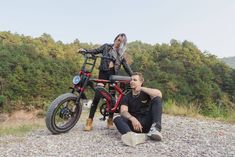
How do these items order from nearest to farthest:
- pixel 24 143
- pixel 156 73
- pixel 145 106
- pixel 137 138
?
pixel 137 138
pixel 24 143
pixel 145 106
pixel 156 73

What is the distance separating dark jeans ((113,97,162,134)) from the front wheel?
0.83 metres

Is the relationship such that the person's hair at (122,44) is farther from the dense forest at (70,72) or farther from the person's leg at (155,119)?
the dense forest at (70,72)

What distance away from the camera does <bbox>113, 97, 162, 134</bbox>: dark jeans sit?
4.95 m

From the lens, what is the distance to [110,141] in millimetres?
4875

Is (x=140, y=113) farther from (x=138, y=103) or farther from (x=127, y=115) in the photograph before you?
(x=127, y=115)

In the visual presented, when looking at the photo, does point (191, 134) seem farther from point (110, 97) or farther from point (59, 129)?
point (59, 129)

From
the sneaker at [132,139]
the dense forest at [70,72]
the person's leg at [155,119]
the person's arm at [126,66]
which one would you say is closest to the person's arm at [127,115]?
the person's leg at [155,119]

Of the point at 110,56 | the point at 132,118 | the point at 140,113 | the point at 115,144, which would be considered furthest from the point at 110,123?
the point at 115,144

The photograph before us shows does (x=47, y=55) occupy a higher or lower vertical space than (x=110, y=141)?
higher

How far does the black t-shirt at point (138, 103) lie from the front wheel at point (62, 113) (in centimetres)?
85

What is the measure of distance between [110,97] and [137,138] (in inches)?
51.2

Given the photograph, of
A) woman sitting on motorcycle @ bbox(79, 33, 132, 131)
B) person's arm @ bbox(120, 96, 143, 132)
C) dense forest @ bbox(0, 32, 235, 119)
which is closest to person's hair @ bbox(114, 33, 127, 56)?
woman sitting on motorcycle @ bbox(79, 33, 132, 131)

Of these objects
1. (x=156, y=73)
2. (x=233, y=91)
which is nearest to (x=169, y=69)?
(x=156, y=73)

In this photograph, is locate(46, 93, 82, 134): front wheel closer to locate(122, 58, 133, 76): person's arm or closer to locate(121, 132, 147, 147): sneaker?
locate(122, 58, 133, 76): person's arm
